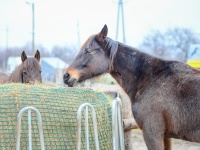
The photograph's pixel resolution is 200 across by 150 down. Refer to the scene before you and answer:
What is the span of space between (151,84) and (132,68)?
348 mm

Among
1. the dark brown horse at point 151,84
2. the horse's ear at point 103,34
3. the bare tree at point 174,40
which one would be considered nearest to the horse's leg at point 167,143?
the dark brown horse at point 151,84

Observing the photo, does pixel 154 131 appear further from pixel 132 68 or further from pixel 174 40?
pixel 174 40

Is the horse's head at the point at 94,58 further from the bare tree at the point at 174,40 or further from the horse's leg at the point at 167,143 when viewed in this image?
the bare tree at the point at 174,40

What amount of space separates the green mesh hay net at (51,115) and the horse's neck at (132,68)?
396 mm

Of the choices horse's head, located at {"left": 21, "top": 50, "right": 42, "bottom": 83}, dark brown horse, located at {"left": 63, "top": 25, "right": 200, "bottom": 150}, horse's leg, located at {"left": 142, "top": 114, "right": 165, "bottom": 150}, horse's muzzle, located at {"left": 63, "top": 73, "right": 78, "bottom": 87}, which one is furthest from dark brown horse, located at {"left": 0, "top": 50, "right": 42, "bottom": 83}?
horse's leg, located at {"left": 142, "top": 114, "right": 165, "bottom": 150}

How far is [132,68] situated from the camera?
434 cm

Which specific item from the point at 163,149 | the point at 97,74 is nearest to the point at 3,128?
the point at 97,74

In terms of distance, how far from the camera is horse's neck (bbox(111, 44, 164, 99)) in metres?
4.23

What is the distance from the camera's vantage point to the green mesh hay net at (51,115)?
3.76 m

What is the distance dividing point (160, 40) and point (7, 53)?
1280 inches

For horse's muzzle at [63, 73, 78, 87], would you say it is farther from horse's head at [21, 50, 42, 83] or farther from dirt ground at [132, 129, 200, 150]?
dirt ground at [132, 129, 200, 150]

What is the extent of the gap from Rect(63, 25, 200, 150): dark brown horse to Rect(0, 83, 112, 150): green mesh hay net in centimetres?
35

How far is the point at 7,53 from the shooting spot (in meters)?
66.6

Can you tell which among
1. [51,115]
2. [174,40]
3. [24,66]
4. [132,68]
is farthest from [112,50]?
[174,40]
